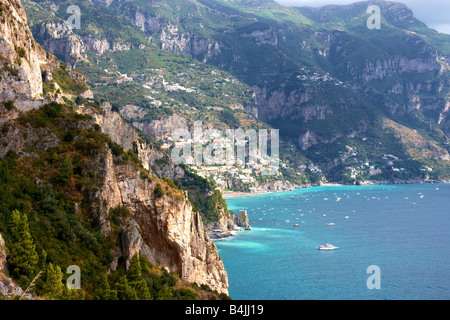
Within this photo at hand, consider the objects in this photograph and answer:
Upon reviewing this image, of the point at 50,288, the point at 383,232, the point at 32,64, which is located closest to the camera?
the point at 50,288

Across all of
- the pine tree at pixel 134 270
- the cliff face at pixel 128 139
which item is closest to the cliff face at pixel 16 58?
the cliff face at pixel 128 139

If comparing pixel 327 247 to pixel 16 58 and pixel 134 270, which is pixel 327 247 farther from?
pixel 16 58

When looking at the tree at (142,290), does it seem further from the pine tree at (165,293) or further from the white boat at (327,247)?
the white boat at (327,247)

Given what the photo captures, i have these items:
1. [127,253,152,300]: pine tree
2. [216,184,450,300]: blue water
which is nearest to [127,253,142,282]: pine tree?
[127,253,152,300]: pine tree

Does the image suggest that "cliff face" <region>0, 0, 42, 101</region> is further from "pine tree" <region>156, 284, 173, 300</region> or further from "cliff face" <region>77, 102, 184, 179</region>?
"pine tree" <region>156, 284, 173, 300</region>

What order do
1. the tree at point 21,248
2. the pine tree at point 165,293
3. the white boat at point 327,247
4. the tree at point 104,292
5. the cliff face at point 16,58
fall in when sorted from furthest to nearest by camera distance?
the white boat at point 327,247
the cliff face at point 16,58
the pine tree at point 165,293
the tree at point 104,292
the tree at point 21,248

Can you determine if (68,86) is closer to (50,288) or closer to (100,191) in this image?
(100,191)
